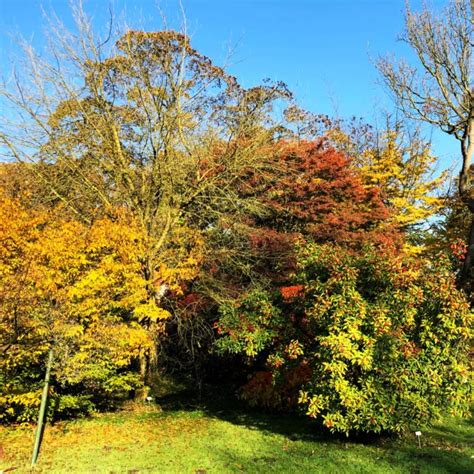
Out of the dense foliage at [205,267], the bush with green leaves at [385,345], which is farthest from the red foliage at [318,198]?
the bush with green leaves at [385,345]

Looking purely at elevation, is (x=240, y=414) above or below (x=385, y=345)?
below

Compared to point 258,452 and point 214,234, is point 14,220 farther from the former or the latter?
point 214,234

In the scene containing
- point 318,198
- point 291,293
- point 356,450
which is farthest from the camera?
point 318,198

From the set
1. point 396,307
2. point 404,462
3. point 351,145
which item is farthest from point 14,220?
point 351,145

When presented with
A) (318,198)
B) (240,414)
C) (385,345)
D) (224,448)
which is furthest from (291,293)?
(318,198)

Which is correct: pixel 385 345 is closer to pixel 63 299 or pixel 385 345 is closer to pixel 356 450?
pixel 356 450

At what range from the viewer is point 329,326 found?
744 cm

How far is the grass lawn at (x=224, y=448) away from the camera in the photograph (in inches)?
277

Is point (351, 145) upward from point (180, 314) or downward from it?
upward

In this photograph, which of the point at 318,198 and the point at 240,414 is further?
the point at 318,198

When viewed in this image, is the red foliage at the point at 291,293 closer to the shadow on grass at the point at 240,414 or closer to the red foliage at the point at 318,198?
the shadow on grass at the point at 240,414

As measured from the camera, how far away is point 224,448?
26.7 ft

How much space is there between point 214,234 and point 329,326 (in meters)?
7.43

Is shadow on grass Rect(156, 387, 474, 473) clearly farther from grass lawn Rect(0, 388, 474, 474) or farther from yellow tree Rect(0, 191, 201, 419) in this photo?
yellow tree Rect(0, 191, 201, 419)
